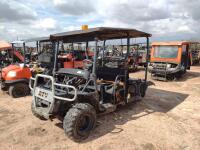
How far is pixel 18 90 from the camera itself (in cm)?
674

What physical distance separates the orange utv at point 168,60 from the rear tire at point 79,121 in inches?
282

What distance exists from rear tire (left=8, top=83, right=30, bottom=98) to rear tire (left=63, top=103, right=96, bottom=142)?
362cm

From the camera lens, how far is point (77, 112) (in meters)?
3.68

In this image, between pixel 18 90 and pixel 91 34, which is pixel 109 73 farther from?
pixel 18 90

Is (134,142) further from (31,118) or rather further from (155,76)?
(155,76)

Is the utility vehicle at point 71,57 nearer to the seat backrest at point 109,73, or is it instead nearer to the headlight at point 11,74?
the headlight at point 11,74

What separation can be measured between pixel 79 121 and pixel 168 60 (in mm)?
8199

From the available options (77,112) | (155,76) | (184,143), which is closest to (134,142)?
(184,143)

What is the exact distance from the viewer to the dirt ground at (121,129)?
11.9 feet

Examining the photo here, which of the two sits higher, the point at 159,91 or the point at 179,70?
the point at 179,70

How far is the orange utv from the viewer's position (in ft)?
33.8

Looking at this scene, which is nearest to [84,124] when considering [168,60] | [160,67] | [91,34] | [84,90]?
[84,90]

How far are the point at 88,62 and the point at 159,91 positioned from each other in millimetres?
3694

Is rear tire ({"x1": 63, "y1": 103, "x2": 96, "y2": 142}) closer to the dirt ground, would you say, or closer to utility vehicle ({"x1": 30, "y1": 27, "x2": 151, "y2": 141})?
utility vehicle ({"x1": 30, "y1": 27, "x2": 151, "y2": 141})
